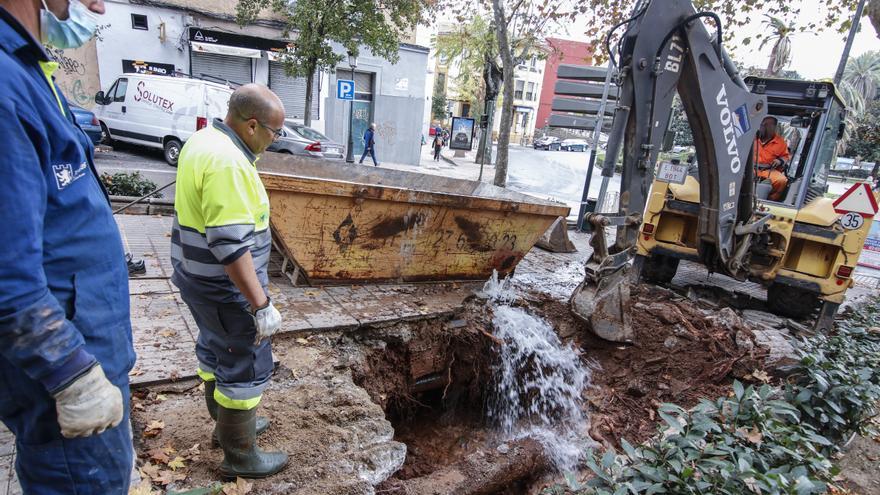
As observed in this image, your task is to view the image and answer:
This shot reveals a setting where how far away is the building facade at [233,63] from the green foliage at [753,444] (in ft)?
42.2

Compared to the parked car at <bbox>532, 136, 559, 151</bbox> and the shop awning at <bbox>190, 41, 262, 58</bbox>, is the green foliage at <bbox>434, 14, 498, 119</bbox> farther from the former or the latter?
the parked car at <bbox>532, 136, 559, 151</bbox>

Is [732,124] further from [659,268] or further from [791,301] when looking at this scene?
[791,301]

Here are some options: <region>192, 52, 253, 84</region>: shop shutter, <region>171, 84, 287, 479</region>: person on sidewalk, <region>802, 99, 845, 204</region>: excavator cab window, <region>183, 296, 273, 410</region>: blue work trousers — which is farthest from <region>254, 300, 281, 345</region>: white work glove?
<region>192, 52, 253, 84</region>: shop shutter

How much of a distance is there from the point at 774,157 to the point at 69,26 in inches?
288

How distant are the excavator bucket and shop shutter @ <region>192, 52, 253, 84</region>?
44.6ft

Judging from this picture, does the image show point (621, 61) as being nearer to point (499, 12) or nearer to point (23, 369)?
point (23, 369)

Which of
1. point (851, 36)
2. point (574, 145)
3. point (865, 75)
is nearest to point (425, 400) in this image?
point (851, 36)

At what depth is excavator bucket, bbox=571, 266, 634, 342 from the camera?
442 centimetres

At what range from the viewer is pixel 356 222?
4398 millimetres

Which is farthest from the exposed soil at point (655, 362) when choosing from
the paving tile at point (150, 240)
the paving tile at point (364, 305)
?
the paving tile at point (150, 240)

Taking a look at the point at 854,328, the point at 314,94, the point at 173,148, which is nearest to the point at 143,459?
the point at 854,328

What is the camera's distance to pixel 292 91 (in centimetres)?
1627

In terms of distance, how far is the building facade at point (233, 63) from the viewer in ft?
44.1

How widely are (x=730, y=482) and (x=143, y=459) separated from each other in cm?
270
